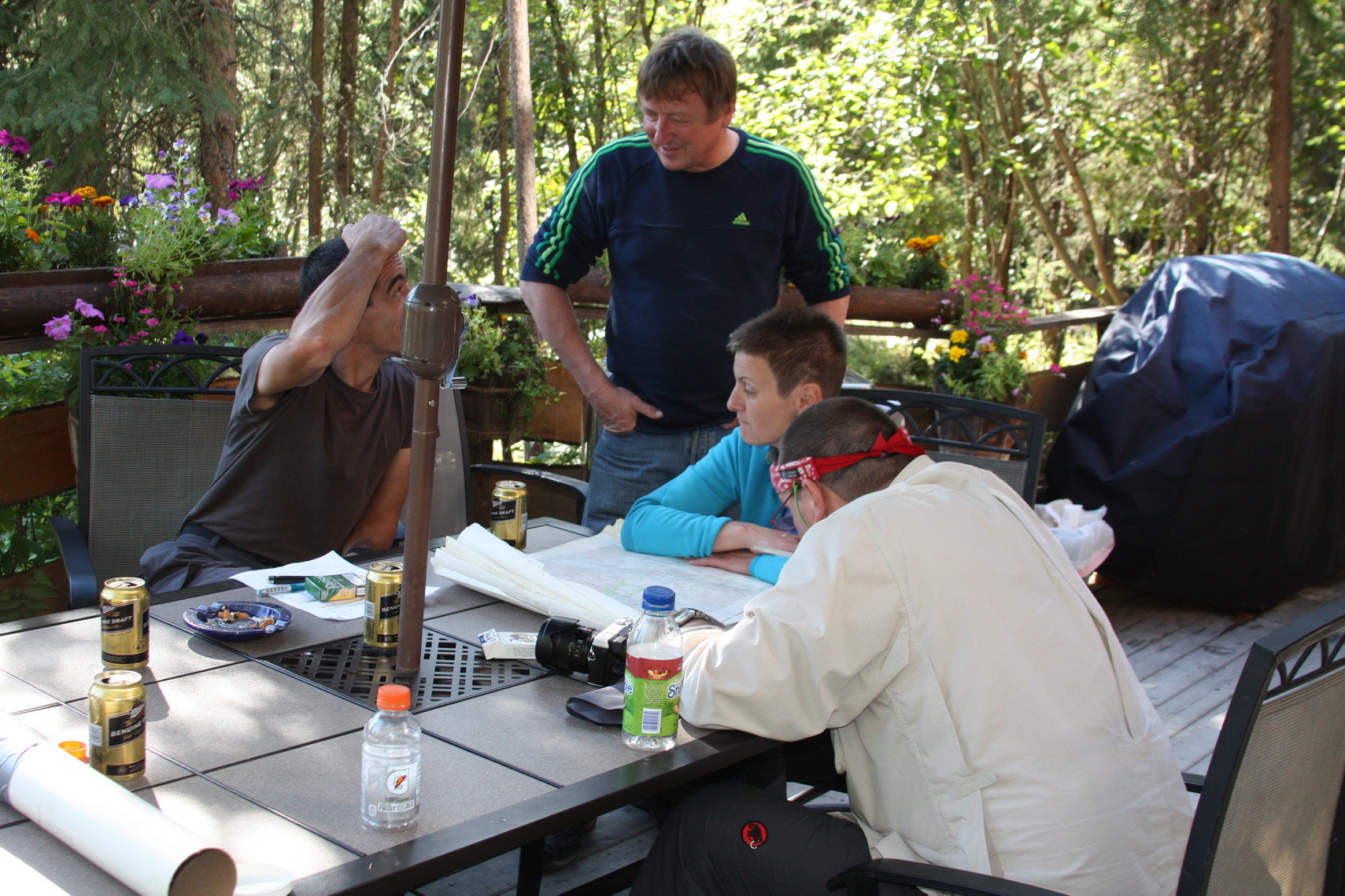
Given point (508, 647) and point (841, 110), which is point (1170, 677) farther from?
point (841, 110)

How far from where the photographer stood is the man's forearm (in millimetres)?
3143

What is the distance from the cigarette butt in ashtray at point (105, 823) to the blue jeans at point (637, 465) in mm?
1961

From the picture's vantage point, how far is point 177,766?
1306 millimetres

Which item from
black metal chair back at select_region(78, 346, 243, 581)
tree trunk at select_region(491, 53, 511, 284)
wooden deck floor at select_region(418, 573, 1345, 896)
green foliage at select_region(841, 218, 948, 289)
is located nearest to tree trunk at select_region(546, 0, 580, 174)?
tree trunk at select_region(491, 53, 511, 284)

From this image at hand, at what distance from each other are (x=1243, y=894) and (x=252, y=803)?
114 cm

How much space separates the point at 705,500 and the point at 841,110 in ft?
19.5

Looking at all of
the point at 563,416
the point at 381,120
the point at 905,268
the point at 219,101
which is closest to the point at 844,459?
the point at 563,416

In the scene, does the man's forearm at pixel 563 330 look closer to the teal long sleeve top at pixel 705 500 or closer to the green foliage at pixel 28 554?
the teal long sleeve top at pixel 705 500

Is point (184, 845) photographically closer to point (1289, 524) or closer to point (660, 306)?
point (660, 306)

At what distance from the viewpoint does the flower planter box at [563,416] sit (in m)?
4.45

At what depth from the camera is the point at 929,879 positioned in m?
1.30

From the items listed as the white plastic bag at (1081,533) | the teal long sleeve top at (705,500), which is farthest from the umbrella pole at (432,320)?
the white plastic bag at (1081,533)

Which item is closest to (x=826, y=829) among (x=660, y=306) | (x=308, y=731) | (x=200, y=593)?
(x=308, y=731)

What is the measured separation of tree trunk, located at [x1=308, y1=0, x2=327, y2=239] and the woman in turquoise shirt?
585cm
